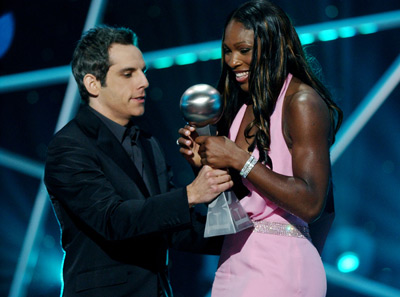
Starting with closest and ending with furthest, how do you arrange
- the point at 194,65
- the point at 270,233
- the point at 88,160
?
the point at 270,233 < the point at 88,160 < the point at 194,65

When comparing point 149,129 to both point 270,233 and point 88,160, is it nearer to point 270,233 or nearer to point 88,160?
point 88,160

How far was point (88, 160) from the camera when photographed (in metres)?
1.76

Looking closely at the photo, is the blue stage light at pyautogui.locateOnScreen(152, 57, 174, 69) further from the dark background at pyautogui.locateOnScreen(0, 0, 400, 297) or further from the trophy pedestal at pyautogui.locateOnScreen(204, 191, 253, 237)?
the trophy pedestal at pyautogui.locateOnScreen(204, 191, 253, 237)

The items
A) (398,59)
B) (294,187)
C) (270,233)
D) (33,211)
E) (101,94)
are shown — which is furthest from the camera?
(33,211)

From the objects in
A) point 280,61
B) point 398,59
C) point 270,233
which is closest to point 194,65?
point 398,59

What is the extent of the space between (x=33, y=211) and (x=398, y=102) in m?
2.26

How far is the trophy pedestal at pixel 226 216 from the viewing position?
4.87 ft

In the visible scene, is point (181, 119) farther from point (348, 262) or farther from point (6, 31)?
point (6, 31)

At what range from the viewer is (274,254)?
152 cm

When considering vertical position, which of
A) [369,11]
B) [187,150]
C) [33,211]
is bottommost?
[187,150]

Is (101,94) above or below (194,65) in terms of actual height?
below

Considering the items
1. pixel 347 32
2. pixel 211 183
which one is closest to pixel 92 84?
pixel 211 183

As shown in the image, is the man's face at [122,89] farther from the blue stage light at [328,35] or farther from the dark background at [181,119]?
the blue stage light at [328,35]

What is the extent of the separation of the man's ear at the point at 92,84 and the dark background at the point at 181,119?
86 cm
